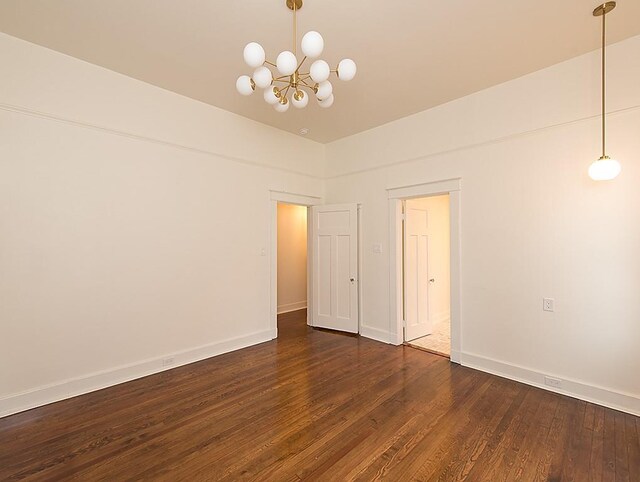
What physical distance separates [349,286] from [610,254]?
10.3 ft

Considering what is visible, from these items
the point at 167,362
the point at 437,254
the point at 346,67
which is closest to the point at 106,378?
the point at 167,362

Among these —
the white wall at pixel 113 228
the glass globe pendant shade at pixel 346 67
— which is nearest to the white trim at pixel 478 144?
the white wall at pixel 113 228

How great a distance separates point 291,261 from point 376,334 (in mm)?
2741

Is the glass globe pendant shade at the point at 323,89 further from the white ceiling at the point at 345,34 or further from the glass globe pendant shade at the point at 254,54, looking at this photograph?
the white ceiling at the point at 345,34

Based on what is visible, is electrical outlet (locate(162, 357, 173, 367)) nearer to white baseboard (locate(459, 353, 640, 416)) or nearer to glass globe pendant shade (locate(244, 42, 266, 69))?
glass globe pendant shade (locate(244, 42, 266, 69))

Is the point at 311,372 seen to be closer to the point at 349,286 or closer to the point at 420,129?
the point at 349,286

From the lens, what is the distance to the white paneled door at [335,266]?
4.89 m

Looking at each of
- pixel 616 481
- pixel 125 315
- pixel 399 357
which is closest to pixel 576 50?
pixel 616 481

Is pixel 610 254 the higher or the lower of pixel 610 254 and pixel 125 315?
the higher

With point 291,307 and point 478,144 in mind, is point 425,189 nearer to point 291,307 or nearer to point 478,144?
point 478,144

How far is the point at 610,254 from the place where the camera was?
107 inches

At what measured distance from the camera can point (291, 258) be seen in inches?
263

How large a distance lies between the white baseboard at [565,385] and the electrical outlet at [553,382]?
0.07 feet

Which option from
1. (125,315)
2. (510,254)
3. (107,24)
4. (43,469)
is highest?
(107,24)
